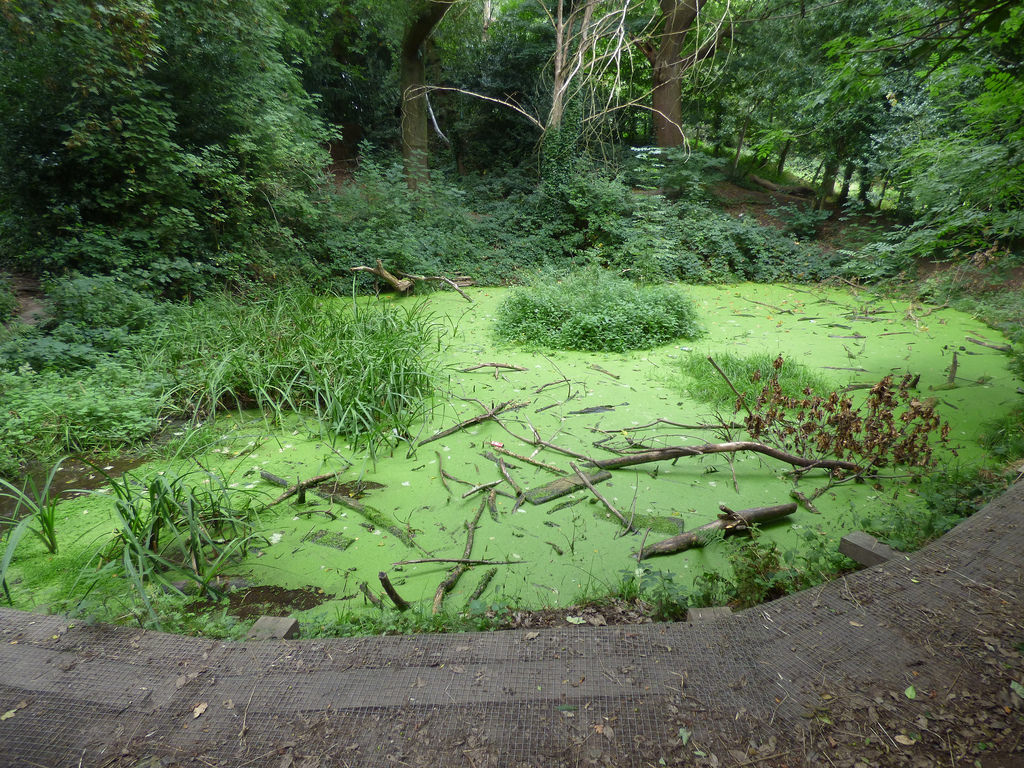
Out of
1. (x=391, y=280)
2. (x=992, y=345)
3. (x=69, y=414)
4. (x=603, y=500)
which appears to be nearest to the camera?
(x=603, y=500)

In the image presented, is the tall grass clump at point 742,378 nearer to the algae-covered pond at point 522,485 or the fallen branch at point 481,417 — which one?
the algae-covered pond at point 522,485

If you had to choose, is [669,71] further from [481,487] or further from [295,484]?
[295,484]

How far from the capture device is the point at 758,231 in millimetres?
9094

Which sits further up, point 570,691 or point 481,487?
point 570,691

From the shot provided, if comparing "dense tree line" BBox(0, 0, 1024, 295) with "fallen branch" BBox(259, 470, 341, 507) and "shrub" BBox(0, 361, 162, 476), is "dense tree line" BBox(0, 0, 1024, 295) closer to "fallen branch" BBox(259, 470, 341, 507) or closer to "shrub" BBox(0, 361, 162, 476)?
"shrub" BBox(0, 361, 162, 476)

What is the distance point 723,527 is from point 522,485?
1.09 m

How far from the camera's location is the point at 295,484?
2922mm

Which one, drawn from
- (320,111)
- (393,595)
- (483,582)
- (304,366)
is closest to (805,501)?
(483,582)

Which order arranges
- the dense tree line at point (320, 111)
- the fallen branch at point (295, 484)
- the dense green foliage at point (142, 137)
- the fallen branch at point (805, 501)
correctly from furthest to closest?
the dense green foliage at point (142, 137) < the dense tree line at point (320, 111) < the fallen branch at point (295, 484) < the fallen branch at point (805, 501)

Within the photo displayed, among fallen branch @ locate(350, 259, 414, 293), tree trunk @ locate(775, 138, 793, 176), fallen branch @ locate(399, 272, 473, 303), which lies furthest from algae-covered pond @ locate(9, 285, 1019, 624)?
tree trunk @ locate(775, 138, 793, 176)

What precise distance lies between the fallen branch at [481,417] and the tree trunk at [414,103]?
24.0ft

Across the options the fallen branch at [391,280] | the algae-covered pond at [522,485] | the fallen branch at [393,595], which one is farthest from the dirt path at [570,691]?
the fallen branch at [391,280]

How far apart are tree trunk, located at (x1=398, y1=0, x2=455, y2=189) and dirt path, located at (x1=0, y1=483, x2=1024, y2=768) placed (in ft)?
31.8

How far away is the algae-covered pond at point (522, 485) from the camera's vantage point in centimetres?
222
